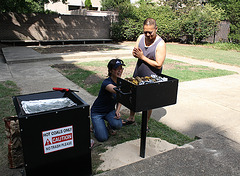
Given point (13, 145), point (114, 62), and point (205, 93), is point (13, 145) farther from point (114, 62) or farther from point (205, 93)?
point (205, 93)

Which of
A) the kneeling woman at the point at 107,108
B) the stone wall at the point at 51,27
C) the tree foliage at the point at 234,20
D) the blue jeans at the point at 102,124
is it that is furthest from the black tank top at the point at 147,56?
the tree foliage at the point at 234,20

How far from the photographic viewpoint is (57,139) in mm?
2092

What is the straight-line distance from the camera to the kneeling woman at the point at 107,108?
125 inches

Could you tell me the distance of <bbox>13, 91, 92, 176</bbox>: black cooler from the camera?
6.45ft

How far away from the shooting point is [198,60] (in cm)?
1138

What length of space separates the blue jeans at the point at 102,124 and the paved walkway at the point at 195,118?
92 cm

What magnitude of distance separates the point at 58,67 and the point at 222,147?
696cm

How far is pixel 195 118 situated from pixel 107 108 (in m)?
1.82

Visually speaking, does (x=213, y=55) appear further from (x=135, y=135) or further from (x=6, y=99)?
(x=6, y=99)

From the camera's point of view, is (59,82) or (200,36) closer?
(59,82)

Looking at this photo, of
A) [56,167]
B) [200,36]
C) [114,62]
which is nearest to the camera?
[56,167]

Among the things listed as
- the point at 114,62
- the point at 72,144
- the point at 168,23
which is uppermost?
the point at 168,23

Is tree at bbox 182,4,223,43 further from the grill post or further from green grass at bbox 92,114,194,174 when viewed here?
the grill post

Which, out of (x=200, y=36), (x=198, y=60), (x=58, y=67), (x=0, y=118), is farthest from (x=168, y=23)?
(x=0, y=118)
